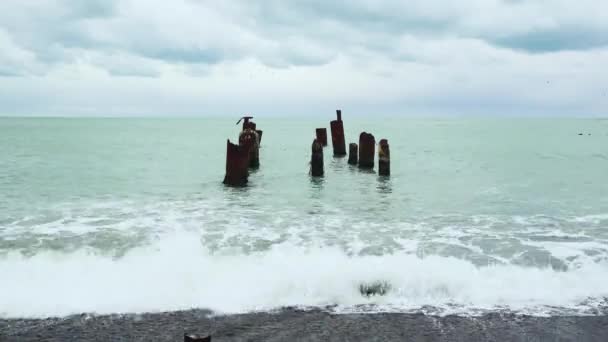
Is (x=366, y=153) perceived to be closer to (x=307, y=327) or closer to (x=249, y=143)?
(x=249, y=143)

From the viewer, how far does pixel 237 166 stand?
1834 centimetres

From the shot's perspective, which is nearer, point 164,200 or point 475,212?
point 475,212

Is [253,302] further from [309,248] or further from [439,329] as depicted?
[309,248]

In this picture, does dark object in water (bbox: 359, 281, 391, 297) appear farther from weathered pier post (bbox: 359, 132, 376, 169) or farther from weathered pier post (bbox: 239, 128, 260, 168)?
weathered pier post (bbox: 359, 132, 376, 169)

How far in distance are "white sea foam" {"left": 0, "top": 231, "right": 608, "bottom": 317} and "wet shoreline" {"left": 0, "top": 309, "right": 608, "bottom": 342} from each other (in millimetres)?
282

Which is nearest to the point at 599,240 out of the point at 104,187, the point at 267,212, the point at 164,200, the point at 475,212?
the point at 475,212

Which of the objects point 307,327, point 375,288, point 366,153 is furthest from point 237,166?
point 307,327

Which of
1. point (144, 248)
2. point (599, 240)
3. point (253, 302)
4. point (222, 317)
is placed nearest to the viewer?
point (222, 317)

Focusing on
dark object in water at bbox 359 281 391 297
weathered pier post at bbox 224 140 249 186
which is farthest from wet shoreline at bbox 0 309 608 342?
weathered pier post at bbox 224 140 249 186

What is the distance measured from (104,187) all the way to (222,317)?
15.8 metres

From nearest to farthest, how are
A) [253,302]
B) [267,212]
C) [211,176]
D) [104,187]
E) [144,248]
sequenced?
[253,302] < [144,248] < [267,212] < [104,187] < [211,176]

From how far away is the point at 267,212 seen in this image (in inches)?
557

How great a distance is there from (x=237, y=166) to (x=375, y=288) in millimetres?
11930

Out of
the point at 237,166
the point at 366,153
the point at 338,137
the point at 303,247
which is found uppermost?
the point at 338,137
